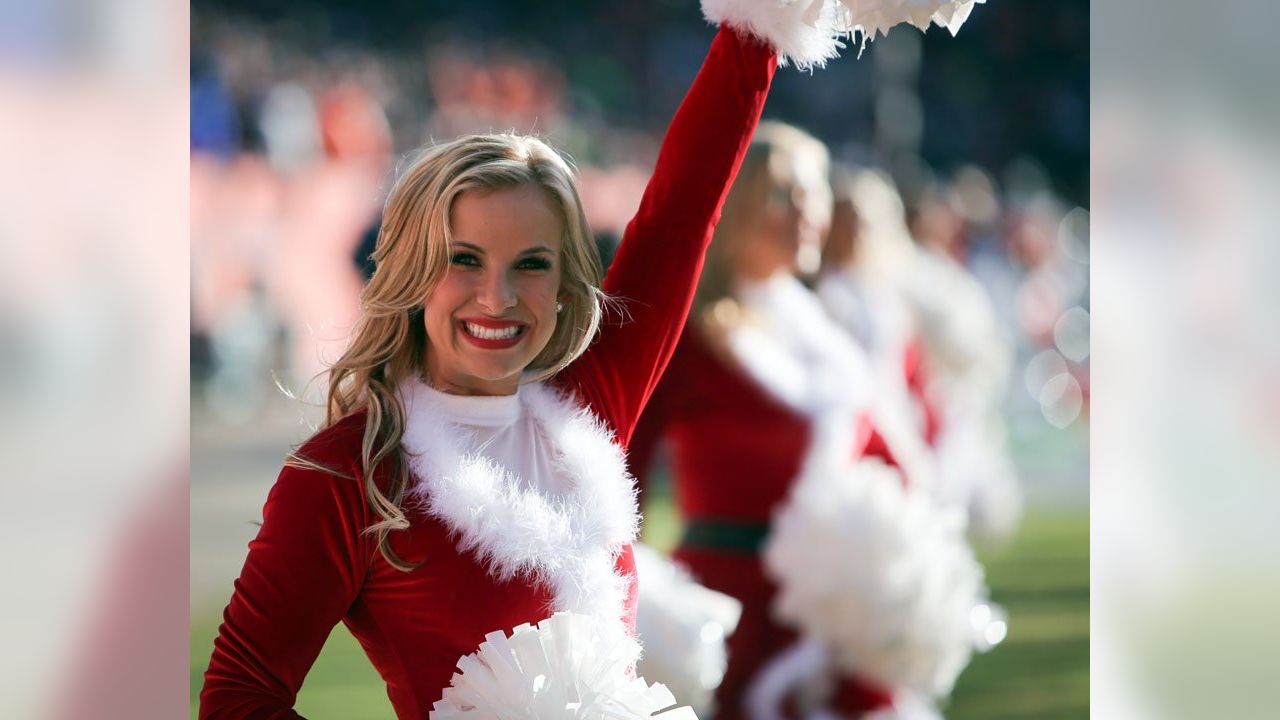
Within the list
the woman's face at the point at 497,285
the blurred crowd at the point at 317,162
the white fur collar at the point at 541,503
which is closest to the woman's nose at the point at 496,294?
the woman's face at the point at 497,285

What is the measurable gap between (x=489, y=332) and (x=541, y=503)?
0.15m

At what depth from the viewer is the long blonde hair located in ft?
3.69

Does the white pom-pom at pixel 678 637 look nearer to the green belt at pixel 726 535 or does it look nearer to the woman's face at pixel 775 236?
the green belt at pixel 726 535

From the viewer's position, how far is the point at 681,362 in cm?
238

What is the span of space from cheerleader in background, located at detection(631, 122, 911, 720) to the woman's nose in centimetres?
121

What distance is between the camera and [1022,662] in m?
3.05

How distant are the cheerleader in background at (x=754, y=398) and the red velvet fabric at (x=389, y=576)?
3.52 feet

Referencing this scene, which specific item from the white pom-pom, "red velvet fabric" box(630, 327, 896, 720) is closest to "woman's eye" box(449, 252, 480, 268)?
the white pom-pom

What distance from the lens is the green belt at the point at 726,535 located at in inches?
95.7

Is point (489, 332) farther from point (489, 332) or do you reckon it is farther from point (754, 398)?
point (754, 398)

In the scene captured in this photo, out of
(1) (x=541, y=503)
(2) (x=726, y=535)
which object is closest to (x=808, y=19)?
(1) (x=541, y=503)

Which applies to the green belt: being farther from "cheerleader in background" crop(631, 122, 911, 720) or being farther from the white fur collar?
the white fur collar
